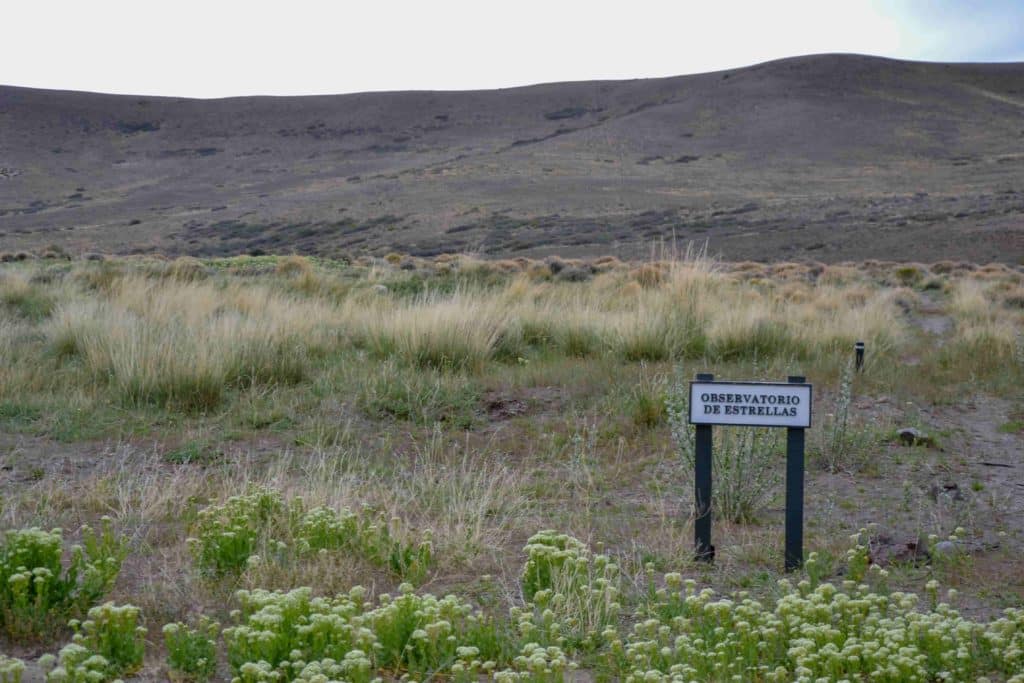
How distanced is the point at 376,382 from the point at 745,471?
11.5 feet

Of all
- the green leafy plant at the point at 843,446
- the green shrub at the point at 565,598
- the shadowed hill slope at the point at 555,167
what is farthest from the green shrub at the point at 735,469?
the shadowed hill slope at the point at 555,167

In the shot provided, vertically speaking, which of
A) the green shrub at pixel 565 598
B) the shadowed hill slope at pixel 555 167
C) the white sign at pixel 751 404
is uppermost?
the shadowed hill slope at pixel 555 167

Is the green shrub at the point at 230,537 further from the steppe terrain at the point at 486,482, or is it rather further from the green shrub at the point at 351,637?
the green shrub at the point at 351,637

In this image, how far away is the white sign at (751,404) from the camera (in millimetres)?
4465

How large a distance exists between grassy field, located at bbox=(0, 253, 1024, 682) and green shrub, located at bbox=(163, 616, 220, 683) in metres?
0.01

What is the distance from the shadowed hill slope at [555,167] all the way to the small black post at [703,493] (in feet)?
99.2

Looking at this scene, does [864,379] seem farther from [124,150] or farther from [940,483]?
[124,150]

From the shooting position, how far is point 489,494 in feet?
17.1

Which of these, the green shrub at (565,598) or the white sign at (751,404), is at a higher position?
the white sign at (751,404)

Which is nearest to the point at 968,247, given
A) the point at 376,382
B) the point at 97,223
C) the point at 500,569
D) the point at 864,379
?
the point at 864,379

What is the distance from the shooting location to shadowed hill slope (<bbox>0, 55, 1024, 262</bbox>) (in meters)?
43.1

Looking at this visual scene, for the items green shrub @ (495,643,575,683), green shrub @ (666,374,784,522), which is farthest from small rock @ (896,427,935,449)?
green shrub @ (495,643,575,683)

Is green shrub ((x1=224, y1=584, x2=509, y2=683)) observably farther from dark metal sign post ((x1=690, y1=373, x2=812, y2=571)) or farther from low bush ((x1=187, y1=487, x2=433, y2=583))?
dark metal sign post ((x1=690, y1=373, x2=812, y2=571))

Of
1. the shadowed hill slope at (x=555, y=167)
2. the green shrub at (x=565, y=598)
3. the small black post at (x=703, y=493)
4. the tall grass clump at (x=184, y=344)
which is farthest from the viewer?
the shadowed hill slope at (x=555, y=167)
